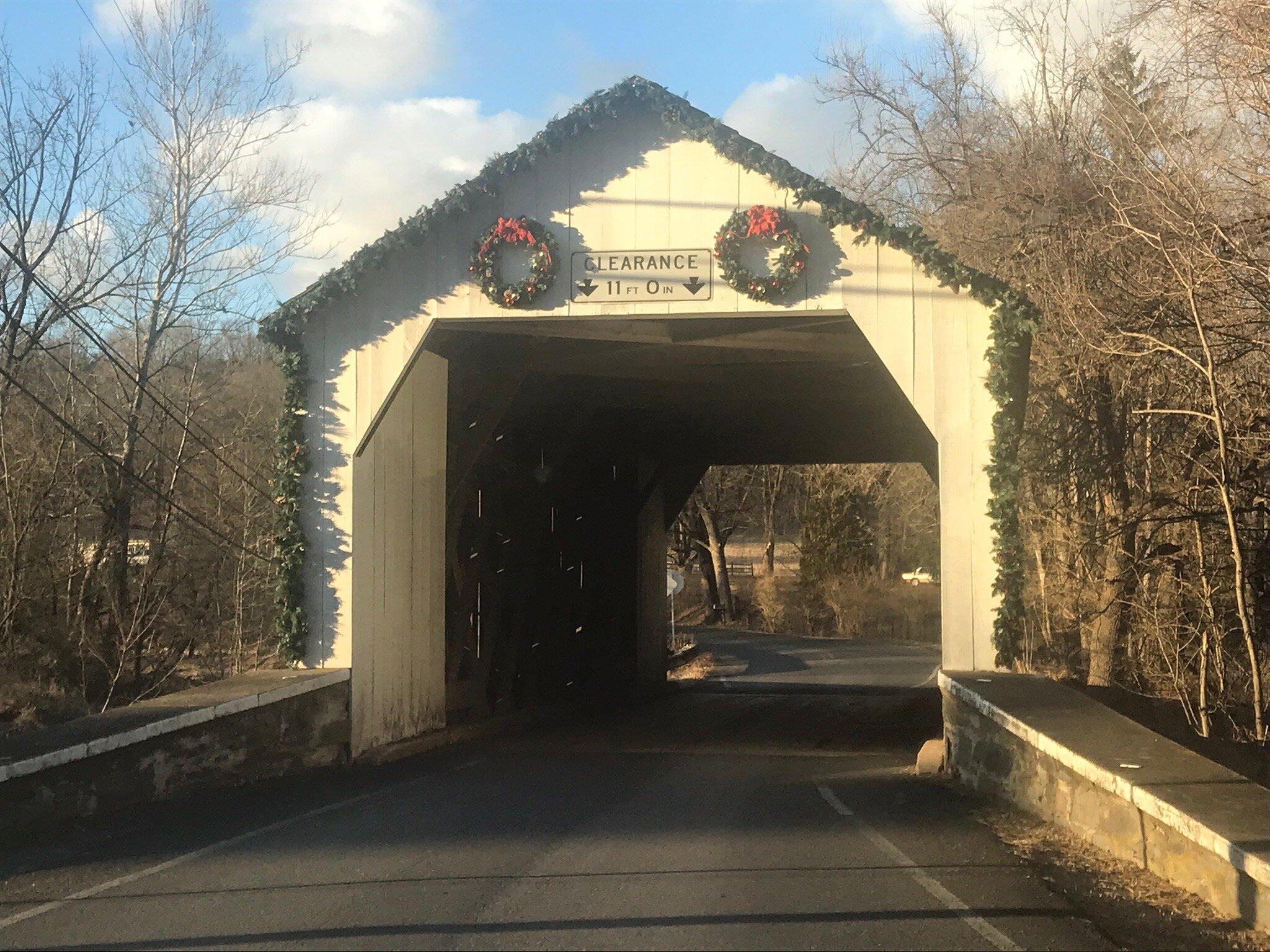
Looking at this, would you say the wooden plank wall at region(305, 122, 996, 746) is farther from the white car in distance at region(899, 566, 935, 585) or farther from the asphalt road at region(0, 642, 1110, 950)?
the white car in distance at region(899, 566, 935, 585)

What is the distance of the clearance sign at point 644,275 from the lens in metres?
10.8

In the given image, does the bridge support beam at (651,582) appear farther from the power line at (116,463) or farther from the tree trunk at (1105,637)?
the power line at (116,463)

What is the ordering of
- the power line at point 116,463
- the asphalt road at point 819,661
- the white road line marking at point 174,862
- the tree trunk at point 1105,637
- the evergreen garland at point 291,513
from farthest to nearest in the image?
the asphalt road at point 819,661, the tree trunk at point 1105,637, the evergreen garland at point 291,513, the power line at point 116,463, the white road line marking at point 174,862

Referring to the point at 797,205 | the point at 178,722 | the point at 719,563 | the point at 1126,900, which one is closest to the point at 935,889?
the point at 1126,900

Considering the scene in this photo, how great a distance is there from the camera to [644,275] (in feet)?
35.5

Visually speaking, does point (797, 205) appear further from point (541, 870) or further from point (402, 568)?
point (541, 870)

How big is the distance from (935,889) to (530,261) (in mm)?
6903

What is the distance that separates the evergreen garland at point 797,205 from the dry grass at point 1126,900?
3594 mm

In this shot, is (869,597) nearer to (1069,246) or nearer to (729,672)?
(729,672)

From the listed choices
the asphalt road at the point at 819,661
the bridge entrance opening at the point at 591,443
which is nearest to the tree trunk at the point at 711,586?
the asphalt road at the point at 819,661

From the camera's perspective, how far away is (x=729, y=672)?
3086 centimetres

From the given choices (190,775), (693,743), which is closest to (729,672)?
(693,743)

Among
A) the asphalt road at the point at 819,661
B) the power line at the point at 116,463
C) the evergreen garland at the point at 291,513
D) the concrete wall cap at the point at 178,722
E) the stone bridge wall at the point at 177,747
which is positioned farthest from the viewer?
the asphalt road at the point at 819,661

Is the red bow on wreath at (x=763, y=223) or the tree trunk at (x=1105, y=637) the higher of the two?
the red bow on wreath at (x=763, y=223)
